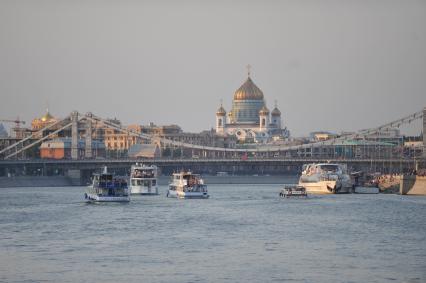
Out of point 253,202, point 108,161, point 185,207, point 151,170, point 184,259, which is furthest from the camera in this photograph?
point 108,161

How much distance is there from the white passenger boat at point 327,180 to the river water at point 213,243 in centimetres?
2919

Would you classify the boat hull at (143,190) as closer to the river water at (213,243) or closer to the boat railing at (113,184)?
the boat railing at (113,184)

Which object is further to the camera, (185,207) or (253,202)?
(253,202)

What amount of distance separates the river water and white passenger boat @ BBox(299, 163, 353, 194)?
2919 centimetres

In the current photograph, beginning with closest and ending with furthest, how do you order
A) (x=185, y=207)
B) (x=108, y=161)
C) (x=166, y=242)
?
1. (x=166, y=242)
2. (x=185, y=207)
3. (x=108, y=161)

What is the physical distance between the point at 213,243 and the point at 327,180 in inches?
2521

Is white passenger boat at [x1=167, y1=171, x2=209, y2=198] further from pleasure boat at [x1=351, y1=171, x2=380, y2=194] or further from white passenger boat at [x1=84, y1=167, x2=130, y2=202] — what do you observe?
pleasure boat at [x1=351, y1=171, x2=380, y2=194]

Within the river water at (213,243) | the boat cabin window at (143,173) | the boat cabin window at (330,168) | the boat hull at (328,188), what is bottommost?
the river water at (213,243)

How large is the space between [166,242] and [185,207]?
102ft

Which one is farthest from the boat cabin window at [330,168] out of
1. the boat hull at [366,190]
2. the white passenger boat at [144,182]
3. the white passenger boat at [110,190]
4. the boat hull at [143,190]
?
the white passenger boat at [110,190]

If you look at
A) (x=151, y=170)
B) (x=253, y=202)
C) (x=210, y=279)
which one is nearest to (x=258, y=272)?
(x=210, y=279)

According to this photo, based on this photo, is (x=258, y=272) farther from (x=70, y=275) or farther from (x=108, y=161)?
(x=108, y=161)

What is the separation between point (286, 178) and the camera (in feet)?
586

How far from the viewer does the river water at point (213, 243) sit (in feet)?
168
